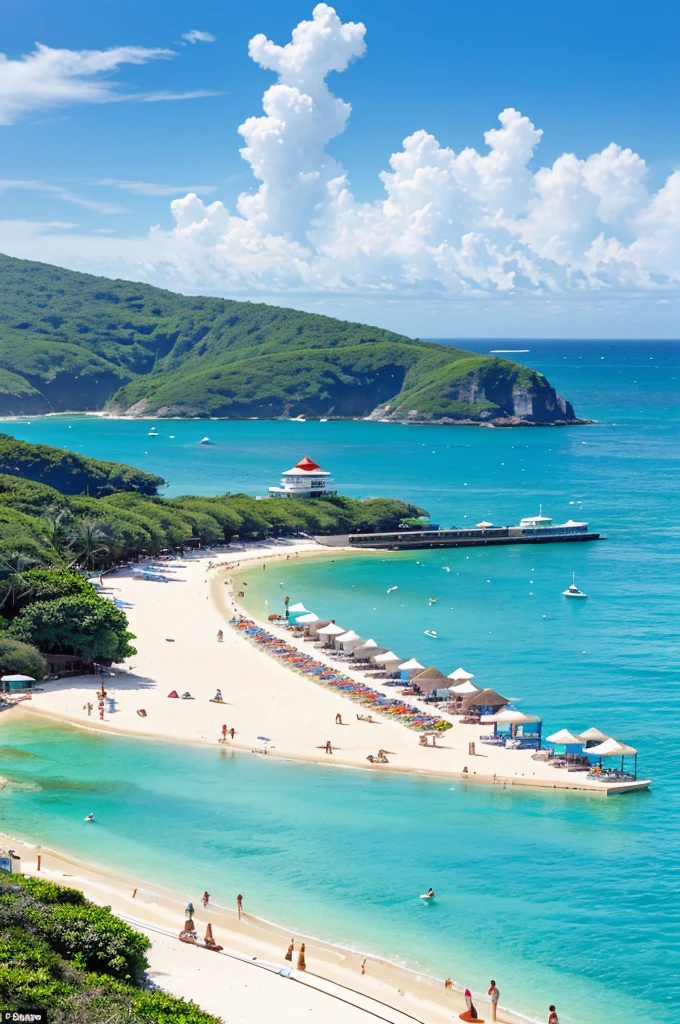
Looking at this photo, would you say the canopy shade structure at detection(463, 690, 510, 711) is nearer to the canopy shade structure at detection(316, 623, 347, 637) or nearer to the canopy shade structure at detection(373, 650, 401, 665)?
the canopy shade structure at detection(373, 650, 401, 665)

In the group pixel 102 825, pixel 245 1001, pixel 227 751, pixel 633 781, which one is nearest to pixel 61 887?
pixel 245 1001

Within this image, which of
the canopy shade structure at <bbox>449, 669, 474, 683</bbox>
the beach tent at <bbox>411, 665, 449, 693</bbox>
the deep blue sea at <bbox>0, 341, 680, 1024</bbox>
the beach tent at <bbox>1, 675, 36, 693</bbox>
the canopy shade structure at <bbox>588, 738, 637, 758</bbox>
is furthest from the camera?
the canopy shade structure at <bbox>449, 669, 474, 683</bbox>

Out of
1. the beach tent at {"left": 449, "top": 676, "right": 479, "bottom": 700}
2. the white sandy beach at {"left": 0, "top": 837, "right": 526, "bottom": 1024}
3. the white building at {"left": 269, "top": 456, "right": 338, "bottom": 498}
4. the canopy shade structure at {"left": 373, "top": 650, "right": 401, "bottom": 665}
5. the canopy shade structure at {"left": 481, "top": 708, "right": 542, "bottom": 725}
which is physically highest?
the white building at {"left": 269, "top": 456, "right": 338, "bottom": 498}

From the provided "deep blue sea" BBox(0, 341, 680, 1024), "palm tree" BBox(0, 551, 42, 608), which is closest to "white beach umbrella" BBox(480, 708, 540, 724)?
"deep blue sea" BBox(0, 341, 680, 1024)

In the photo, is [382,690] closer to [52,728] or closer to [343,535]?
[52,728]

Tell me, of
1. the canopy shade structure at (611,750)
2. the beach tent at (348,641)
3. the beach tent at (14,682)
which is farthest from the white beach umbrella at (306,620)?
the canopy shade structure at (611,750)

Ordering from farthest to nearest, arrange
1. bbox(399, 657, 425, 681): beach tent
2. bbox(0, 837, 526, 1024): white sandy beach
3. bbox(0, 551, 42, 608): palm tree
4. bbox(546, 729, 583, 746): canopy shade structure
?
bbox(0, 551, 42, 608): palm tree
bbox(399, 657, 425, 681): beach tent
bbox(546, 729, 583, 746): canopy shade structure
bbox(0, 837, 526, 1024): white sandy beach

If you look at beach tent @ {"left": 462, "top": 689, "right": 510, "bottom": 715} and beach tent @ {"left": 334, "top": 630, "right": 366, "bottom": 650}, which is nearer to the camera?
beach tent @ {"left": 462, "top": 689, "right": 510, "bottom": 715}
